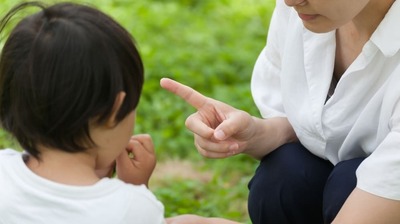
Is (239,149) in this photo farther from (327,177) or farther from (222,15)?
(222,15)

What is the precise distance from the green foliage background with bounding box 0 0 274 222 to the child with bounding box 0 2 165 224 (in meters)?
1.41

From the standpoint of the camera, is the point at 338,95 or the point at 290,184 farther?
the point at 290,184

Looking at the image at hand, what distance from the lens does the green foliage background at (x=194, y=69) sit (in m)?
4.18

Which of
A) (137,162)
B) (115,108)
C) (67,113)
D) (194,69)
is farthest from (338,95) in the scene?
(194,69)

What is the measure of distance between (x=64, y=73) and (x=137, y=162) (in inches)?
19.1

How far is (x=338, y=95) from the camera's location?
2932 millimetres

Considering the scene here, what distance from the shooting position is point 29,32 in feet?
7.65

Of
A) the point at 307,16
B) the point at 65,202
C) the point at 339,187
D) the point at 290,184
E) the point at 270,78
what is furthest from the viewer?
the point at 270,78

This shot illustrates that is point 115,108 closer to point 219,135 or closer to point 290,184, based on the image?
point 219,135

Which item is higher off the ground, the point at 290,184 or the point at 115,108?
the point at 115,108

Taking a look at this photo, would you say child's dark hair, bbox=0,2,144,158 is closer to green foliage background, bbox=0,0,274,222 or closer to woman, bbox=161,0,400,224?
woman, bbox=161,0,400,224

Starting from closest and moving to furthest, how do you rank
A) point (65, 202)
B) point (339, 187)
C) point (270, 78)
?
point (65, 202), point (339, 187), point (270, 78)

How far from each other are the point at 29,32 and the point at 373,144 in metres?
1.12

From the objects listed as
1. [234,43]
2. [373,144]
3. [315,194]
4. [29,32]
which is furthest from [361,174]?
[234,43]
